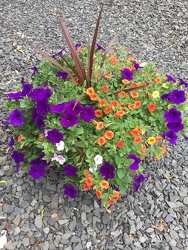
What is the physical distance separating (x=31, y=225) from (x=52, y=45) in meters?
2.28

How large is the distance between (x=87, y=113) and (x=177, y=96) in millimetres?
606

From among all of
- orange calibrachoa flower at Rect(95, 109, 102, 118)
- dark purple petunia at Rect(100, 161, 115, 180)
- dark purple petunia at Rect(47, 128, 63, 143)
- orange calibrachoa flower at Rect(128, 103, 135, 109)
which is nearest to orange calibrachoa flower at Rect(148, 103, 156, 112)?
orange calibrachoa flower at Rect(128, 103, 135, 109)

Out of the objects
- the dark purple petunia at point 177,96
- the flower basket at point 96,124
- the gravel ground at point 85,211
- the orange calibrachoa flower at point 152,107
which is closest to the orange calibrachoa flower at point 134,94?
the flower basket at point 96,124

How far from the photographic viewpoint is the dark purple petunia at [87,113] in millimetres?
1955

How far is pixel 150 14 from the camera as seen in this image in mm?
4469

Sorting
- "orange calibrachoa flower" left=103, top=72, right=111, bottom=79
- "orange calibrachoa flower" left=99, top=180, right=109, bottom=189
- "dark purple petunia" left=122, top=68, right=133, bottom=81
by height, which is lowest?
"orange calibrachoa flower" left=99, top=180, right=109, bottom=189

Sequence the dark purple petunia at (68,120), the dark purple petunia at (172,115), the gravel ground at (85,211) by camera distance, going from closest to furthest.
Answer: the dark purple petunia at (68,120) → the dark purple petunia at (172,115) → the gravel ground at (85,211)

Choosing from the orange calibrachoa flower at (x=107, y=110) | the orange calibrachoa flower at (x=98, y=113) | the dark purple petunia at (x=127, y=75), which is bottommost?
the orange calibrachoa flower at (x=98, y=113)

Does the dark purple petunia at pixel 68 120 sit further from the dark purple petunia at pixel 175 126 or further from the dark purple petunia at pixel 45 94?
the dark purple petunia at pixel 175 126

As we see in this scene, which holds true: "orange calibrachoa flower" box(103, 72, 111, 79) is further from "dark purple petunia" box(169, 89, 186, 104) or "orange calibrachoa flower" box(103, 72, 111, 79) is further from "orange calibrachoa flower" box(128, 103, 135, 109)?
"dark purple petunia" box(169, 89, 186, 104)

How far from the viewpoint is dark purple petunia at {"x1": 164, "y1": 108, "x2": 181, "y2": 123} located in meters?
2.02

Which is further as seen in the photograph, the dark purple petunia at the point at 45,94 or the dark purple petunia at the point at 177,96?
the dark purple petunia at the point at 177,96

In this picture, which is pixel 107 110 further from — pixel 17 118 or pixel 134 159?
pixel 17 118

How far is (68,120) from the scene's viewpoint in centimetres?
192
